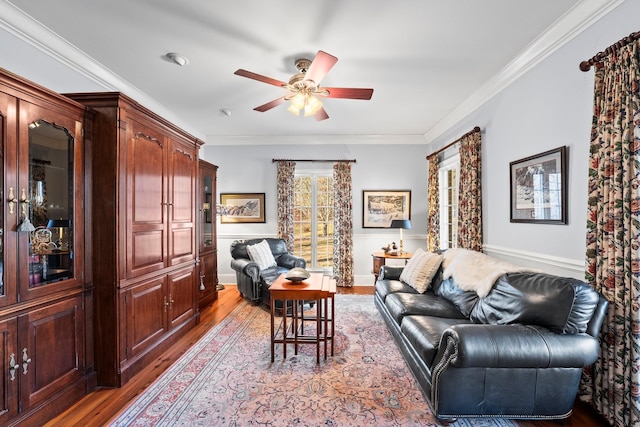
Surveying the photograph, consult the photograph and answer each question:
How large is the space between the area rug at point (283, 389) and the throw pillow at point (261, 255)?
4.67ft

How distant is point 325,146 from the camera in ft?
19.0

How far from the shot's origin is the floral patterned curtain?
11.9 ft

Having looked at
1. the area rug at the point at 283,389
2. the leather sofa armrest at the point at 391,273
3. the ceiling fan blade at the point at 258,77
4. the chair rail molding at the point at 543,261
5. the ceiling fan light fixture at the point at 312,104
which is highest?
the ceiling fan blade at the point at 258,77

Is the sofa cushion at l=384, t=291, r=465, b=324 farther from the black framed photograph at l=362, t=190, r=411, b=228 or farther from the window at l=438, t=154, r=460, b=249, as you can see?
the black framed photograph at l=362, t=190, r=411, b=228

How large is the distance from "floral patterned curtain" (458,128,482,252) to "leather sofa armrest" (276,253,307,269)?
250 centimetres

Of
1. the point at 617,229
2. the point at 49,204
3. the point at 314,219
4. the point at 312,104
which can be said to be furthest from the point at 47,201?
the point at 314,219

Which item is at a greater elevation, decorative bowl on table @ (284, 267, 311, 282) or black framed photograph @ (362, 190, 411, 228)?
black framed photograph @ (362, 190, 411, 228)

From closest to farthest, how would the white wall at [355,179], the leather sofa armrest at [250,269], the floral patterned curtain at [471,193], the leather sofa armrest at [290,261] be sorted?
the floral patterned curtain at [471,193]
the leather sofa armrest at [250,269]
the leather sofa armrest at [290,261]
the white wall at [355,179]

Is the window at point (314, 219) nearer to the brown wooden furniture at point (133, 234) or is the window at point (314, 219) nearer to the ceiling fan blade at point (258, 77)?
the brown wooden furniture at point (133, 234)

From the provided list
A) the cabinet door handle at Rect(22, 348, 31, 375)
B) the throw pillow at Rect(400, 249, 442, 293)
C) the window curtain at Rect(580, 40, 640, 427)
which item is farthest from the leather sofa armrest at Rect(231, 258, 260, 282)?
the window curtain at Rect(580, 40, 640, 427)

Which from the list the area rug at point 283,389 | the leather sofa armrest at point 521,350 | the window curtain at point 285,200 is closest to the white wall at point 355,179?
the window curtain at point 285,200

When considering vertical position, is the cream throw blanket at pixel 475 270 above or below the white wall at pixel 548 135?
below

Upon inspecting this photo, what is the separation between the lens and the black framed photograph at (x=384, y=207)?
18.7ft

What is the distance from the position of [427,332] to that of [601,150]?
1.73 metres
